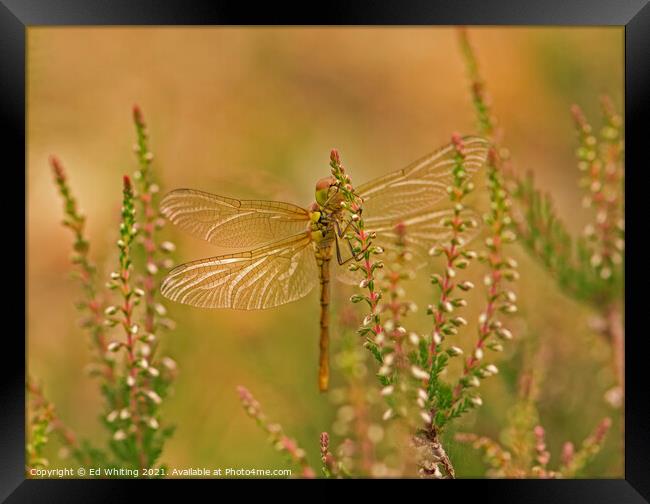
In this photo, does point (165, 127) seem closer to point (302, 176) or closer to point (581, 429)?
point (302, 176)

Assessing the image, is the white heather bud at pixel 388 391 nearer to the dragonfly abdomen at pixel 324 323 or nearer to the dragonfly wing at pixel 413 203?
the dragonfly wing at pixel 413 203

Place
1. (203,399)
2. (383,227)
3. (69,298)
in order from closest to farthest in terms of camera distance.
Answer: (383,227) < (203,399) < (69,298)

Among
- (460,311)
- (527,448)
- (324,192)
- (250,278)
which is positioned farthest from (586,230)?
(250,278)

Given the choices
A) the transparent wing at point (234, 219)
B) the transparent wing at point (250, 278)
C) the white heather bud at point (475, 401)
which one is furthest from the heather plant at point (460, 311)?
Result: the transparent wing at point (234, 219)

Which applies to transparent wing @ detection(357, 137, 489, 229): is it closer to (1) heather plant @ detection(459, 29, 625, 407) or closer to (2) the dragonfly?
(2) the dragonfly

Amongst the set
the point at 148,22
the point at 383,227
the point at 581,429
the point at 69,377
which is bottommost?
the point at 581,429

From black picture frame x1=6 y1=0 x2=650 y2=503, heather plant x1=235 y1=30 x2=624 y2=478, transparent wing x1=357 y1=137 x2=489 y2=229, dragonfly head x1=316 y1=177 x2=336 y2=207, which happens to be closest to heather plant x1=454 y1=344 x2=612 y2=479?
heather plant x1=235 y1=30 x2=624 y2=478

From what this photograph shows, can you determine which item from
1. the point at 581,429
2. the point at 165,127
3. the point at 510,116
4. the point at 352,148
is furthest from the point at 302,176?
the point at 581,429
